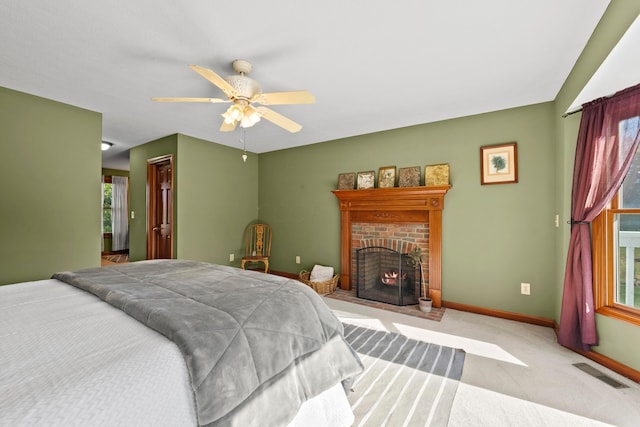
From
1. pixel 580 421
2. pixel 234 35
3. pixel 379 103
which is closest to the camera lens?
pixel 580 421

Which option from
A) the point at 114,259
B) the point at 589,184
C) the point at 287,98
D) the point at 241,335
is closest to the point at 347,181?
the point at 287,98

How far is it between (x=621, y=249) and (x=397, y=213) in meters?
2.07

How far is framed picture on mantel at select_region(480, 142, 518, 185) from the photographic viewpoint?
2.95 metres

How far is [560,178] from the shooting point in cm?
256

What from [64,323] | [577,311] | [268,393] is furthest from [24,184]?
[577,311]

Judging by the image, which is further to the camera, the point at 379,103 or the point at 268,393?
the point at 379,103

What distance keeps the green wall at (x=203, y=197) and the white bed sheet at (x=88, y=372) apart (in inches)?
114

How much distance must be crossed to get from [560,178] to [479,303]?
1.56 meters

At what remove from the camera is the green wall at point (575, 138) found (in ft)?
4.91

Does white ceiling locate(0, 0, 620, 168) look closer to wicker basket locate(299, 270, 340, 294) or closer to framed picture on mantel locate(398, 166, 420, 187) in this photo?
framed picture on mantel locate(398, 166, 420, 187)

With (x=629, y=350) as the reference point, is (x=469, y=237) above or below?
above

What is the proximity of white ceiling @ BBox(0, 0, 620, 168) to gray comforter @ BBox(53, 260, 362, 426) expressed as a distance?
161 cm

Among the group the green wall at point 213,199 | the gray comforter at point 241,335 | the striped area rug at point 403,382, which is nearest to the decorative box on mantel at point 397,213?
the striped area rug at point 403,382

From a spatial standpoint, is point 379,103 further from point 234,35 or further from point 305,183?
point 305,183
